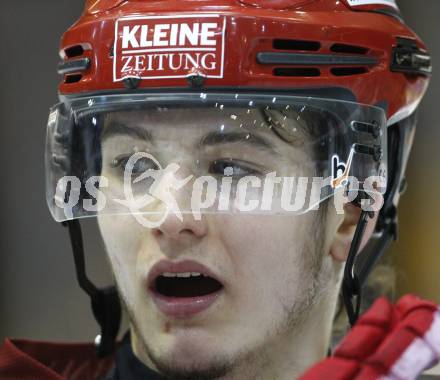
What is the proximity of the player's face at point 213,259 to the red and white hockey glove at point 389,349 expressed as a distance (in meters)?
0.32

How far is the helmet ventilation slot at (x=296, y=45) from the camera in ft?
4.53

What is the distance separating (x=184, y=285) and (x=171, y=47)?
366 mm

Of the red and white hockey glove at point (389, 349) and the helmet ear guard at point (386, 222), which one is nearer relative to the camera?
the red and white hockey glove at point (389, 349)

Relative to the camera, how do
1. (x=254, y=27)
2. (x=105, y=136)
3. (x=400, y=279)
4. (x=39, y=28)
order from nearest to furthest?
(x=254, y=27) < (x=105, y=136) < (x=400, y=279) < (x=39, y=28)

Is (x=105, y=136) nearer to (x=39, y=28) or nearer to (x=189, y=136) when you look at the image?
(x=189, y=136)

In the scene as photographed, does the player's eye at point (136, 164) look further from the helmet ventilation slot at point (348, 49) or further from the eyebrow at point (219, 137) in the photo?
the helmet ventilation slot at point (348, 49)

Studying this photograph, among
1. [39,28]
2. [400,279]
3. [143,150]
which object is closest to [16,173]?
[39,28]

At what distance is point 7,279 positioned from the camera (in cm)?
263

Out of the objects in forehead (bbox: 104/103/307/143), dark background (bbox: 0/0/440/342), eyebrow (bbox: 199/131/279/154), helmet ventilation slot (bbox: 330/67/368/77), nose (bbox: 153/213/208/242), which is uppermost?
helmet ventilation slot (bbox: 330/67/368/77)

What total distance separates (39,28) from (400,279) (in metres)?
1.19

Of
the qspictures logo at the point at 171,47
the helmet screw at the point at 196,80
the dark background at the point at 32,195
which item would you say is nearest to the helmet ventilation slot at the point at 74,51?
the qspictures logo at the point at 171,47

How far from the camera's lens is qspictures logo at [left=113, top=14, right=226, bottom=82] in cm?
135

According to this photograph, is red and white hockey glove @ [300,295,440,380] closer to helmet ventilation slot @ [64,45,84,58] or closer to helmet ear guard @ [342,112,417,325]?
helmet ear guard @ [342,112,417,325]

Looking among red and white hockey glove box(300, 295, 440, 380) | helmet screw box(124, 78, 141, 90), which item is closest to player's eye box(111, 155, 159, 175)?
helmet screw box(124, 78, 141, 90)
